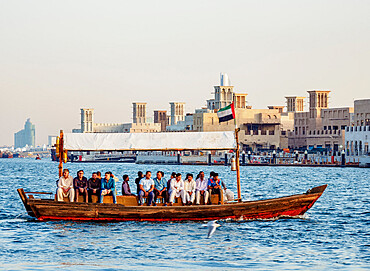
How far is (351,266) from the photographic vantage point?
83.2 feet

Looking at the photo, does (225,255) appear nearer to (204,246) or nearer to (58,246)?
(204,246)

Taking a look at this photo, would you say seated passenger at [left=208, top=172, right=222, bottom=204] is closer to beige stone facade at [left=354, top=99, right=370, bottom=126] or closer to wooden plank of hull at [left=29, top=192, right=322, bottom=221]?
wooden plank of hull at [left=29, top=192, right=322, bottom=221]

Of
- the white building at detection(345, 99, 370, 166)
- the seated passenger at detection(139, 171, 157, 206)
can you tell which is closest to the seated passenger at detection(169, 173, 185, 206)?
the seated passenger at detection(139, 171, 157, 206)

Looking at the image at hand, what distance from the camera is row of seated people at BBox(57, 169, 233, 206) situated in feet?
111

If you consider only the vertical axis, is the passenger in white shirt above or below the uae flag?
below

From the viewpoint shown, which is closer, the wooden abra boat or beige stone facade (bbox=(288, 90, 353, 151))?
the wooden abra boat

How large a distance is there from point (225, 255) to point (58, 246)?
5.94 m

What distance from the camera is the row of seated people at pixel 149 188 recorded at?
33.8m

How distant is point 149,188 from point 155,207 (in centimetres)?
90

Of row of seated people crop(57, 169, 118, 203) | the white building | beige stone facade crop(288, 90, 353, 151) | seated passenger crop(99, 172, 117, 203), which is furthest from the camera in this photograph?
beige stone facade crop(288, 90, 353, 151)

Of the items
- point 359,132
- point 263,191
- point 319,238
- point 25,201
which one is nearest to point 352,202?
point 263,191

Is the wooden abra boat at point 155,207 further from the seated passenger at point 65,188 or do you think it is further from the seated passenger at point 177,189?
the seated passenger at point 177,189

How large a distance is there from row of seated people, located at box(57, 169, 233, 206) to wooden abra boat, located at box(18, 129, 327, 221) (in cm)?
45

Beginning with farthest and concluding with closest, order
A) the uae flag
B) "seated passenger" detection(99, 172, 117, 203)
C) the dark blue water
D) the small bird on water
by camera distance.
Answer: the uae flag, "seated passenger" detection(99, 172, 117, 203), the small bird on water, the dark blue water
